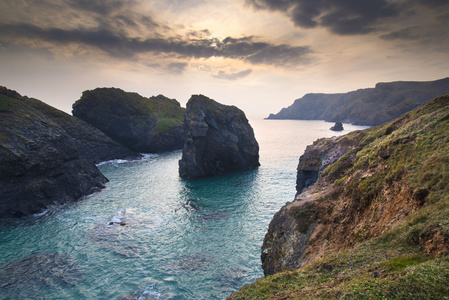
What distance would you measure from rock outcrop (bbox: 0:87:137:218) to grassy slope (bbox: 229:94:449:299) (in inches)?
1883

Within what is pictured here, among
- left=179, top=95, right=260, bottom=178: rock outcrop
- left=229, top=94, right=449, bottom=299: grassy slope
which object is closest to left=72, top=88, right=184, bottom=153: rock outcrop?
left=179, top=95, right=260, bottom=178: rock outcrop

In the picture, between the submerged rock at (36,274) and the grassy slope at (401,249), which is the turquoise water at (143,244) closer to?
the submerged rock at (36,274)

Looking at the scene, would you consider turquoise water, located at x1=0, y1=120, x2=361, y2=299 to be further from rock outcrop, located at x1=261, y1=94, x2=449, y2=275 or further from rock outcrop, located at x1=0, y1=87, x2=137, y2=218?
rock outcrop, located at x1=261, y1=94, x2=449, y2=275

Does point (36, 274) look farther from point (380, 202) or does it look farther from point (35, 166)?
point (380, 202)

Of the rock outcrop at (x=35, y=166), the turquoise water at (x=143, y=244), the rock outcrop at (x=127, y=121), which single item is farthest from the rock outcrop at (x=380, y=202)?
the rock outcrop at (x=127, y=121)

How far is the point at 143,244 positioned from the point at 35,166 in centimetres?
3252

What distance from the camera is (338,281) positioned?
404 inches

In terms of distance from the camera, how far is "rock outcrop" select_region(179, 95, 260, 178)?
69.2 meters

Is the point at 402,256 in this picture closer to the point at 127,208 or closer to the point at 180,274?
the point at 180,274

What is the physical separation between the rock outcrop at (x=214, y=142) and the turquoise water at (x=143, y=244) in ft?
44.8

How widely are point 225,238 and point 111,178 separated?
49.0 m

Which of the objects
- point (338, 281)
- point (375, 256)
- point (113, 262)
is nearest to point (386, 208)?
point (375, 256)

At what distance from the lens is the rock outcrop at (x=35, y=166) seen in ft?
142

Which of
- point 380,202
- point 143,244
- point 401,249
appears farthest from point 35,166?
point 401,249
